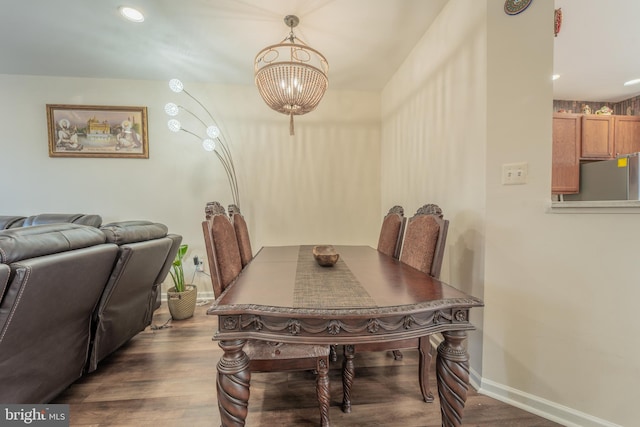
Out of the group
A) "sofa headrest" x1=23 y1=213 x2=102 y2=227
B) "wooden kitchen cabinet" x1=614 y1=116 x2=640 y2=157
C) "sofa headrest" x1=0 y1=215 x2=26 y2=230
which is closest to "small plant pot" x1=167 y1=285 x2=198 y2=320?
"sofa headrest" x1=23 y1=213 x2=102 y2=227

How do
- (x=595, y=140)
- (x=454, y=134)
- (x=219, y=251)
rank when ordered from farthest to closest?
(x=595, y=140)
(x=454, y=134)
(x=219, y=251)

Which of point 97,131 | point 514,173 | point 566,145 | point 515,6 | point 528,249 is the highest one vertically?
point 515,6

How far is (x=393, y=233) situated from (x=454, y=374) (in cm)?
111

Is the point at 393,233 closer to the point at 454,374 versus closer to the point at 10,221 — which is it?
the point at 454,374

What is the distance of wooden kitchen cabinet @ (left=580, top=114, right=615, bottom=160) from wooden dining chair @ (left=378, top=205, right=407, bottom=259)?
8.25 feet

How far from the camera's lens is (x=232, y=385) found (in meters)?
0.83

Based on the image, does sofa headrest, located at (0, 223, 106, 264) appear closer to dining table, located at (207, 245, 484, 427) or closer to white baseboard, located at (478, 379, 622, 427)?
dining table, located at (207, 245, 484, 427)

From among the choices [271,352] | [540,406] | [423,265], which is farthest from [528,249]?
[271,352]

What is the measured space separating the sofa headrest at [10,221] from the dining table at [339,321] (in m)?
3.12

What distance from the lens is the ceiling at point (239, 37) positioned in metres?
1.74

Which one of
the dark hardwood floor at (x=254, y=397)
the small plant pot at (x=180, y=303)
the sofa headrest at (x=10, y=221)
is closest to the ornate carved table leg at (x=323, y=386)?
the dark hardwood floor at (x=254, y=397)

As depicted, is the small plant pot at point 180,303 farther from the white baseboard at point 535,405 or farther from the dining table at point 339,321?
the white baseboard at point 535,405

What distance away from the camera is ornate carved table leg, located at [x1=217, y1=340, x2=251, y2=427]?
83cm

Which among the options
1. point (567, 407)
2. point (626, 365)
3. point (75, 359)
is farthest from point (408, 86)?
point (75, 359)
